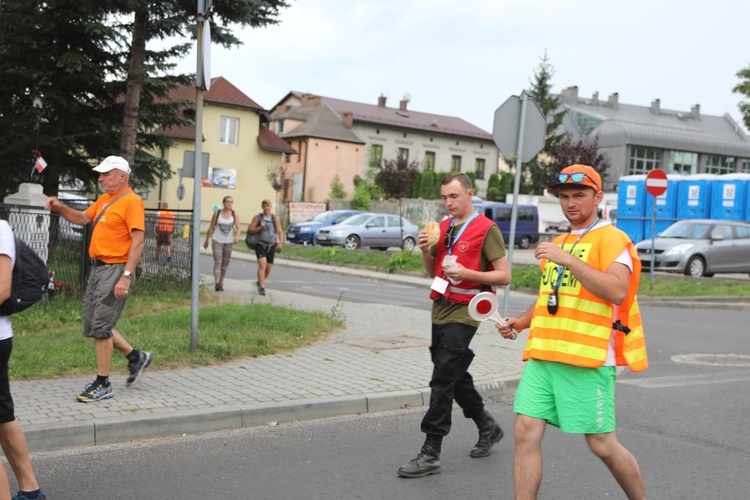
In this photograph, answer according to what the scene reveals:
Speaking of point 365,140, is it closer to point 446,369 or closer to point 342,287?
point 342,287

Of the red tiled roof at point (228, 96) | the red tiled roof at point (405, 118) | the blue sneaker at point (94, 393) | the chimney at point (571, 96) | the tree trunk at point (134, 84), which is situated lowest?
the blue sneaker at point (94, 393)

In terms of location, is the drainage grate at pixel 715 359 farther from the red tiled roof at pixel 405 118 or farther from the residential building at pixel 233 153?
the red tiled roof at pixel 405 118

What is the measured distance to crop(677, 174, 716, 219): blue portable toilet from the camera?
30125 mm

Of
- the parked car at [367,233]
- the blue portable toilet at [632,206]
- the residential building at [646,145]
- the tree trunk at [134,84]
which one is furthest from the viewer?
the residential building at [646,145]

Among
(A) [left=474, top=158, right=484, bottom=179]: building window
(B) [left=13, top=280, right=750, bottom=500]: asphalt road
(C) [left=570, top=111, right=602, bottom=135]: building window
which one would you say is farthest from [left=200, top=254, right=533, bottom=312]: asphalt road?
(C) [left=570, top=111, right=602, bottom=135]: building window

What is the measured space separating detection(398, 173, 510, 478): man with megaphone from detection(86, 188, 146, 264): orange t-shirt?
7.98 ft

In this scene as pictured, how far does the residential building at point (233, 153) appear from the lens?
54.3 metres

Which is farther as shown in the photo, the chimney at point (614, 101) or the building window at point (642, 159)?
the chimney at point (614, 101)

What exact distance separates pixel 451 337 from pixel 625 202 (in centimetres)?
2860

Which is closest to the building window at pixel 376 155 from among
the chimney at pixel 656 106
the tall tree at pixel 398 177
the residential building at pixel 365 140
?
the residential building at pixel 365 140

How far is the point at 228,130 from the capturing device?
2200 inches

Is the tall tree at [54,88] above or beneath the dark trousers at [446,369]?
above

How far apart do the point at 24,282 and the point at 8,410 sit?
642 mm

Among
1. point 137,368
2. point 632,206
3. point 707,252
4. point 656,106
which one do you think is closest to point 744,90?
point 632,206
